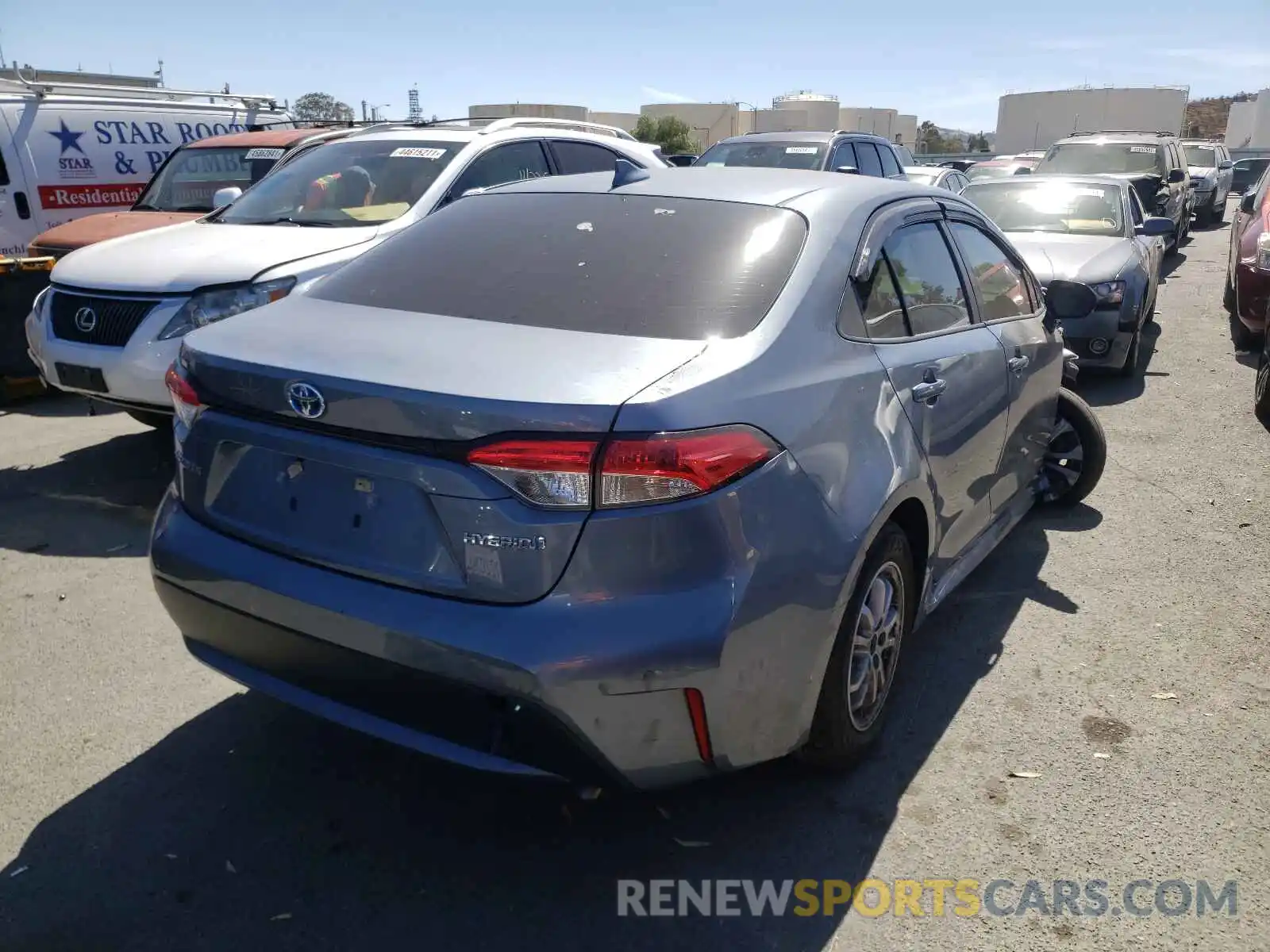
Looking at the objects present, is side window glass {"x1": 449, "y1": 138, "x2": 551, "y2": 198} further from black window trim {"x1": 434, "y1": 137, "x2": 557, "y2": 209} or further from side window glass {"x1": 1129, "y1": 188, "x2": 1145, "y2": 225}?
side window glass {"x1": 1129, "y1": 188, "x2": 1145, "y2": 225}

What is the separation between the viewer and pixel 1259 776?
10.0ft

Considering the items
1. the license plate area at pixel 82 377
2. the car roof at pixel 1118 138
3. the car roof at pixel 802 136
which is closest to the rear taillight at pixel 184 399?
the license plate area at pixel 82 377

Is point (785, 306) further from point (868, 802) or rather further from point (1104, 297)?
point (1104, 297)

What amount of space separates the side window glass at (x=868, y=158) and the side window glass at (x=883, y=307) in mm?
8675

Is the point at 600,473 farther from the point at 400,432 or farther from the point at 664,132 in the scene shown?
the point at 664,132

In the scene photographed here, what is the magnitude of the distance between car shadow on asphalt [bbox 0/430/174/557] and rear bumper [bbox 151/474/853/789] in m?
2.59

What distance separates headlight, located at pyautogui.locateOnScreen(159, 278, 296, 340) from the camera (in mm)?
5020

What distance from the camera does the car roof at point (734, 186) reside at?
315 centimetres

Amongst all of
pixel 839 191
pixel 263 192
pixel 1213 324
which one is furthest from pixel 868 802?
pixel 1213 324

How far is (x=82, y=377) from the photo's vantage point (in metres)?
5.16

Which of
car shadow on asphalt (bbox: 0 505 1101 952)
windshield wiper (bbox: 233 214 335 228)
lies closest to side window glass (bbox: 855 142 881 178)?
windshield wiper (bbox: 233 214 335 228)

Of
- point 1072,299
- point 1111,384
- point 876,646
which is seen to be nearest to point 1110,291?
point 1111,384

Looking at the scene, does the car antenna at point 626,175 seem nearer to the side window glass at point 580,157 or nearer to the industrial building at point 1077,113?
the side window glass at point 580,157

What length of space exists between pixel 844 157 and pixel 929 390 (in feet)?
28.8
